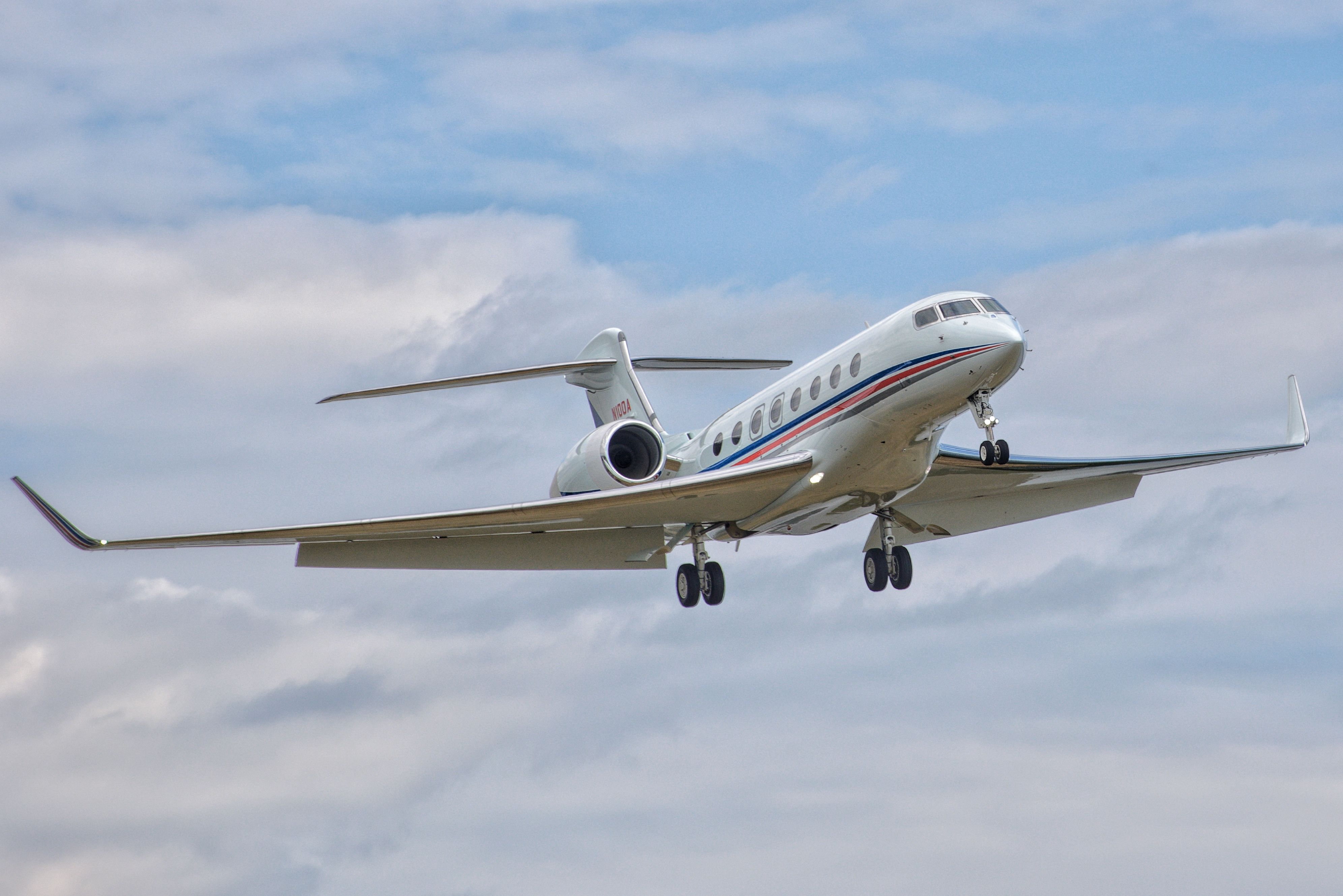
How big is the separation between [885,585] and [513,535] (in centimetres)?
658

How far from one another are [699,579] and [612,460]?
2530mm

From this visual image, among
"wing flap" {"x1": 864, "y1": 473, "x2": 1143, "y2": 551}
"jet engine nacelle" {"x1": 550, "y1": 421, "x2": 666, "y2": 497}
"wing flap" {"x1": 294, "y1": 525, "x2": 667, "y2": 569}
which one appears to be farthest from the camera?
"wing flap" {"x1": 864, "y1": 473, "x2": 1143, "y2": 551}

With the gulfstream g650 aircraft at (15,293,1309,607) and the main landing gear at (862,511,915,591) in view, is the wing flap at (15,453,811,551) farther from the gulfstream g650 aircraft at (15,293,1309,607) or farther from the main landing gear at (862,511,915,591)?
the main landing gear at (862,511,915,591)

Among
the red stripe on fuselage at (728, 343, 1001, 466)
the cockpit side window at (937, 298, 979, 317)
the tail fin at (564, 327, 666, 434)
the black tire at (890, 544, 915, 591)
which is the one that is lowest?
the black tire at (890, 544, 915, 591)

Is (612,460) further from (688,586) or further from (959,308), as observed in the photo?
(959,308)

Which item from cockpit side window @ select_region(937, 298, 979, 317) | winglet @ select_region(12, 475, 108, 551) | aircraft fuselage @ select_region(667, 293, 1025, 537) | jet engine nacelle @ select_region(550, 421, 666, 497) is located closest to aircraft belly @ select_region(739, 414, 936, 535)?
aircraft fuselage @ select_region(667, 293, 1025, 537)

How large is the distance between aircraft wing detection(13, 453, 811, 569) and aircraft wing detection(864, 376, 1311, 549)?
3.06 m

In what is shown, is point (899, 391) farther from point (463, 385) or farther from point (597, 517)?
point (463, 385)

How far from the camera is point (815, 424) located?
24.5 meters

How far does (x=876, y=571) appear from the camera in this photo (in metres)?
26.4

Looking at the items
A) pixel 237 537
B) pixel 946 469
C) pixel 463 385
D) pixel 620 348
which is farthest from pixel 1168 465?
pixel 237 537

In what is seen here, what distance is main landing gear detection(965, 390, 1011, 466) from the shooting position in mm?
21797

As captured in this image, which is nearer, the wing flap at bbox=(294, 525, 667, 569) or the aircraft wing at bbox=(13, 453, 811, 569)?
the aircraft wing at bbox=(13, 453, 811, 569)

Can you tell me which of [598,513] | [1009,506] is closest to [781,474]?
[598,513]
